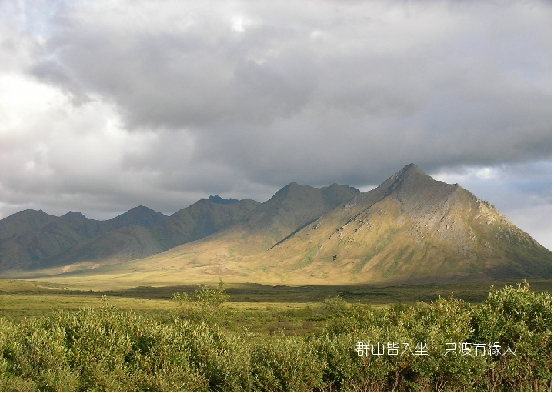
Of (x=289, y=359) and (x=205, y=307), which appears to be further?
(x=205, y=307)

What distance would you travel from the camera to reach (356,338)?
186 ft

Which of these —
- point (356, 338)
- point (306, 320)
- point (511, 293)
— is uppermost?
point (511, 293)

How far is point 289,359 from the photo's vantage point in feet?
171

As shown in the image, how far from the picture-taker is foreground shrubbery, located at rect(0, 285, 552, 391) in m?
51.5

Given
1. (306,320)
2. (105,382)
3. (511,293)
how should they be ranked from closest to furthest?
(105,382) < (511,293) < (306,320)

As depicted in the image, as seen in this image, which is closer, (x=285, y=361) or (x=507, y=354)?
(x=285, y=361)

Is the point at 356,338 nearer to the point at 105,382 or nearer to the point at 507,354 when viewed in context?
the point at 507,354

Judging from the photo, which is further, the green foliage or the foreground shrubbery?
the green foliage

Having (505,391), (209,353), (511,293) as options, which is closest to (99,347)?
(209,353)

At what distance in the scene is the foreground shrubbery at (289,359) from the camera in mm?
51469

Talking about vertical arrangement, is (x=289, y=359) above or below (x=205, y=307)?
below

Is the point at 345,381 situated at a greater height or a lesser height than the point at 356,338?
lesser

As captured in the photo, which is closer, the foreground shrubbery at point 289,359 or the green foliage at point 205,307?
the foreground shrubbery at point 289,359

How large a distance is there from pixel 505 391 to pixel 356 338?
1758 cm
